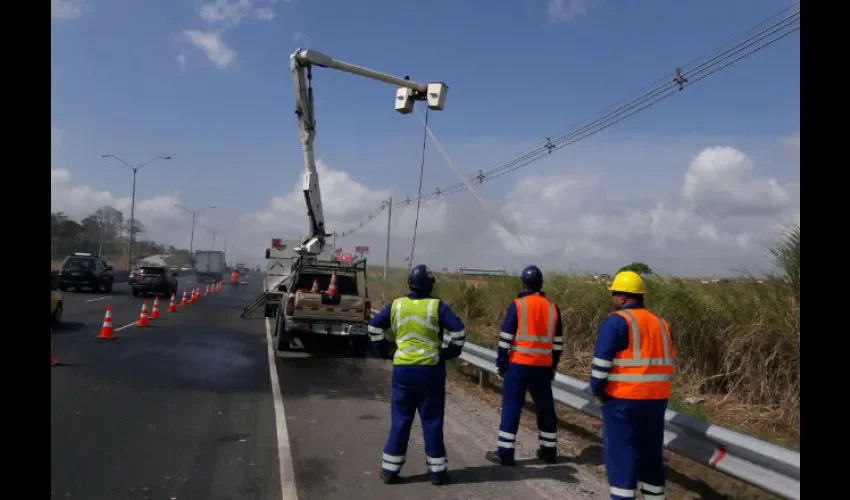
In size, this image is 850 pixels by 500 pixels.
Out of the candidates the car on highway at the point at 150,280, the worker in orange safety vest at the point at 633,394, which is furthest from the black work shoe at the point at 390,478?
the car on highway at the point at 150,280

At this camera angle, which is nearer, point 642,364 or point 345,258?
point 642,364

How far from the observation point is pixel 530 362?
6000 mm

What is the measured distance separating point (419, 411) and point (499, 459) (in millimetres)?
1082

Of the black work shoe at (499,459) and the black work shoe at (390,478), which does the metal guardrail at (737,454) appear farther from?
the black work shoe at (390,478)

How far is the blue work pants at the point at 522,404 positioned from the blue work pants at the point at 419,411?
797 millimetres

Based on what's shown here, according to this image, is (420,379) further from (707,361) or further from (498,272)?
(498,272)

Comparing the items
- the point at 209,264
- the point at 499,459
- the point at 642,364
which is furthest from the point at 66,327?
the point at 209,264

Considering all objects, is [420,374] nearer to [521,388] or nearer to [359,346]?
[521,388]

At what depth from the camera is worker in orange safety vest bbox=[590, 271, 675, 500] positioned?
421 centimetres

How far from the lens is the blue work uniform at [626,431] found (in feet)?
13.8

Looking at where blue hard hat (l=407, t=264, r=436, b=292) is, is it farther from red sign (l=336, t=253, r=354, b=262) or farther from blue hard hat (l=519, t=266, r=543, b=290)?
red sign (l=336, t=253, r=354, b=262)

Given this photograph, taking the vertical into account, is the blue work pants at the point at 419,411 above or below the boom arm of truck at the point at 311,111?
below
